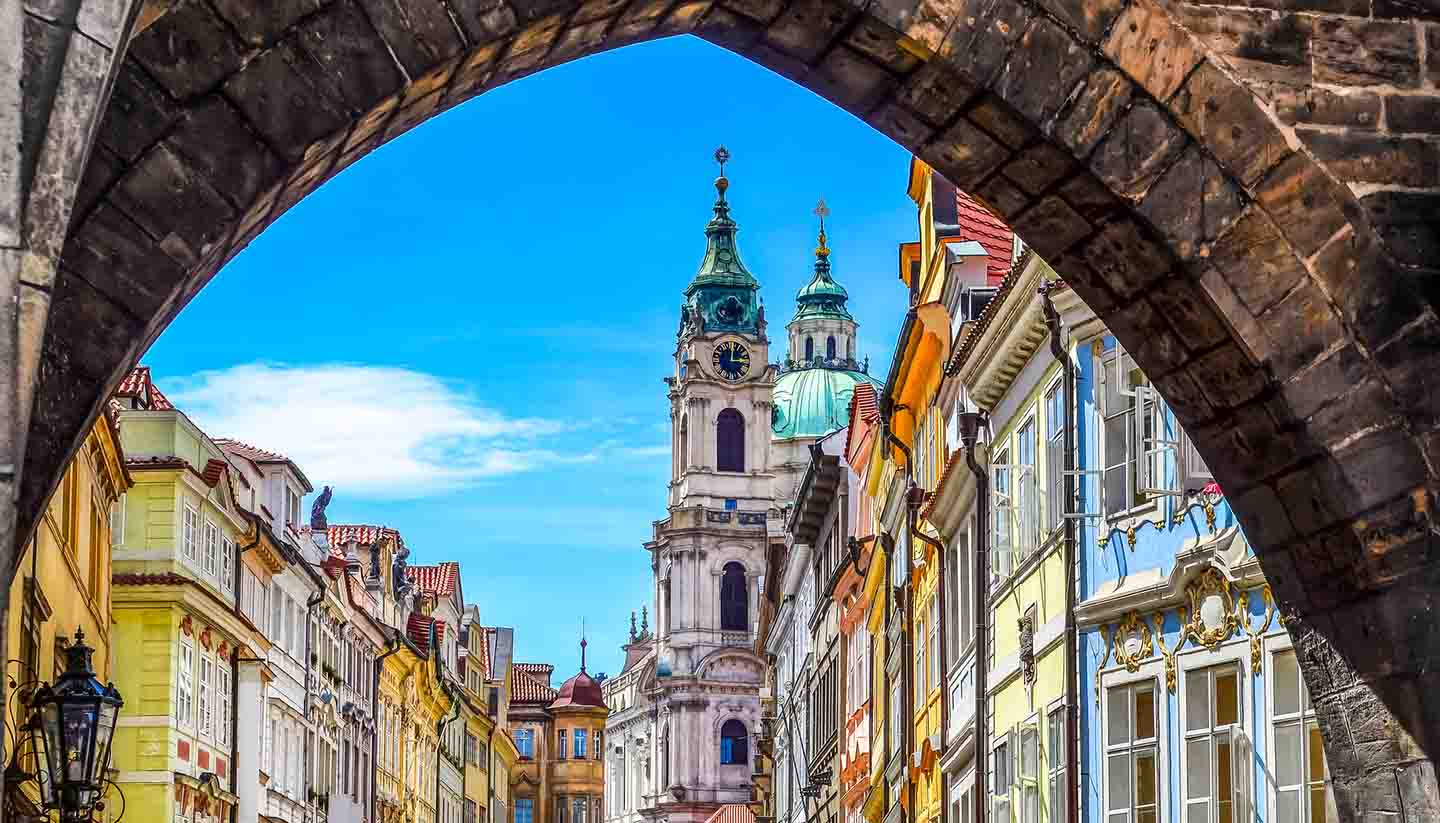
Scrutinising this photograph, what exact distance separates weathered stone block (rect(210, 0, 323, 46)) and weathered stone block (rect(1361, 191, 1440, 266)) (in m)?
2.90

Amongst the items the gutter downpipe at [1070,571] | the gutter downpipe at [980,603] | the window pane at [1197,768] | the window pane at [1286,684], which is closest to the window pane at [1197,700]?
the window pane at [1197,768]

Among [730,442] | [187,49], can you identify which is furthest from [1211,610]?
[730,442]

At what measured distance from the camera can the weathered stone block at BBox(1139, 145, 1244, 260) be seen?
6371 millimetres

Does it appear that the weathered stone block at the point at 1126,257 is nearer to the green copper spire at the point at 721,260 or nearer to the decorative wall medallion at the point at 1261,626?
the decorative wall medallion at the point at 1261,626

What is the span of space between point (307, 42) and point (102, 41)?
1.42 metres

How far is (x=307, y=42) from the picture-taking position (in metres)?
5.71

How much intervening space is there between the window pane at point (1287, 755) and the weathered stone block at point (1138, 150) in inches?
358

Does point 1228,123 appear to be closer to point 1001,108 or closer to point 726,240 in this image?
point 1001,108

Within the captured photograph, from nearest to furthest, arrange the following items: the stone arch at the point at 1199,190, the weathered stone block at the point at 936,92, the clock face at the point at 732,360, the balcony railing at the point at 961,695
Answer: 1. the stone arch at the point at 1199,190
2. the weathered stone block at the point at 936,92
3. the balcony railing at the point at 961,695
4. the clock face at the point at 732,360

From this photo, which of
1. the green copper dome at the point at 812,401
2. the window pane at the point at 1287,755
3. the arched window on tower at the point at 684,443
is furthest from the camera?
the green copper dome at the point at 812,401

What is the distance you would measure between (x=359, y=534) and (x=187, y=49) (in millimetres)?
53963

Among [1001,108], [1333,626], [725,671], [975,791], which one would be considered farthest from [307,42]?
[725,671]

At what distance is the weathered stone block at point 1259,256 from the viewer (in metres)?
6.38

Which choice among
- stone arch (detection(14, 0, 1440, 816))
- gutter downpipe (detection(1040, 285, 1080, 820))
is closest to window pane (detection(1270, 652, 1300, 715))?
gutter downpipe (detection(1040, 285, 1080, 820))
